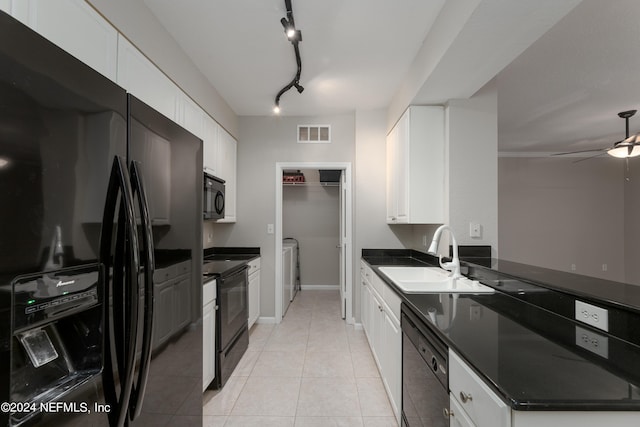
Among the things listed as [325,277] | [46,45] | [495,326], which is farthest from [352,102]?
[325,277]

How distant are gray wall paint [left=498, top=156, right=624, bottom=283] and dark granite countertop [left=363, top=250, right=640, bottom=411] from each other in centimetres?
498

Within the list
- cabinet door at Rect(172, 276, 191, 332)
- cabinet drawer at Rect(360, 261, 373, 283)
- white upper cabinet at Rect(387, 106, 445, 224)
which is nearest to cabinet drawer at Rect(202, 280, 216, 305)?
cabinet door at Rect(172, 276, 191, 332)

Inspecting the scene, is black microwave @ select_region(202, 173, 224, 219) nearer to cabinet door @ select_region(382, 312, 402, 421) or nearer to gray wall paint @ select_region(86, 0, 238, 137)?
gray wall paint @ select_region(86, 0, 238, 137)

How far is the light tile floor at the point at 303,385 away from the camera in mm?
1891

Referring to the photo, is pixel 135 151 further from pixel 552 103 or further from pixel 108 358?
pixel 552 103

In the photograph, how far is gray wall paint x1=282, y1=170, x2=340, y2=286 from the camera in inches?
224

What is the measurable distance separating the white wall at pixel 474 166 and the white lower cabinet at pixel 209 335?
202cm

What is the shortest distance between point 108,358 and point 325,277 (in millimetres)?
5086

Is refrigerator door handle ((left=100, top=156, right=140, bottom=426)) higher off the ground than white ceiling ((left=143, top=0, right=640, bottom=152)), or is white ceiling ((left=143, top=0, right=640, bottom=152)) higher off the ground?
white ceiling ((left=143, top=0, right=640, bottom=152))

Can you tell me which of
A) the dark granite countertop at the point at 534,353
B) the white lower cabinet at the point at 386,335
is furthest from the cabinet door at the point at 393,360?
the dark granite countertop at the point at 534,353

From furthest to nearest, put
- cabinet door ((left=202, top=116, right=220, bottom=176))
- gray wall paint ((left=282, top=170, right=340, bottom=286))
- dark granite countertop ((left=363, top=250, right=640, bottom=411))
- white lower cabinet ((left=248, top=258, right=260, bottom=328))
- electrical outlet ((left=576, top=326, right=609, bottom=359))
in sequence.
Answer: gray wall paint ((left=282, top=170, right=340, bottom=286)), white lower cabinet ((left=248, top=258, right=260, bottom=328)), cabinet door ((left=202, top=116, right=220, bottom=176)), electrical outlet ((left=576, top=326, right=609, bottom=359)), dark granite countertop ((left=363, top=250, right=640, bottom=411))

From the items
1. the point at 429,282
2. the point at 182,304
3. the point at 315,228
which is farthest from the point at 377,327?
the point at 315,228

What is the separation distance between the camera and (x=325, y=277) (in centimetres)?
569

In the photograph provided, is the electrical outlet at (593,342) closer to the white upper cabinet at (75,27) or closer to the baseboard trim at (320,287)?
the white upper cabinet at (75,27)
